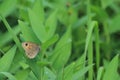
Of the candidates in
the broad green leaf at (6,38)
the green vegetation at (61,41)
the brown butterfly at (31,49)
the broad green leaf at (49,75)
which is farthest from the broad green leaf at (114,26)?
the brown butterfly at (31,49)

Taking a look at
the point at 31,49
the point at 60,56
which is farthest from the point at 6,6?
the point at 31,49

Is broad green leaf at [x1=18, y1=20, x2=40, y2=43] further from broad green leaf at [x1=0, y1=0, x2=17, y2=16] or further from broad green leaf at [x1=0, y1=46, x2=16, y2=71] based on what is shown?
broad green leaf at [x1=0, y1=0, x2=17, y2=16]

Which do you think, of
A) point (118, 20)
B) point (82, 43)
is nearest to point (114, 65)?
point (82, 43)

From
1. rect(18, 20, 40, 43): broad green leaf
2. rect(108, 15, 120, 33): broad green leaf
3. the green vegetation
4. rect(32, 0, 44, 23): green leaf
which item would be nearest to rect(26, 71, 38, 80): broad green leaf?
the green vegetation

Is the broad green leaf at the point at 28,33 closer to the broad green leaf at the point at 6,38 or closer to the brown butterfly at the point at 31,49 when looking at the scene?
the brown butterfly at the point at 31,49

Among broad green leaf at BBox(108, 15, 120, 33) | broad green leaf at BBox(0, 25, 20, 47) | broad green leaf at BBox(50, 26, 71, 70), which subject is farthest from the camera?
broad green leaf at BBox(108, 15, 120, 33)

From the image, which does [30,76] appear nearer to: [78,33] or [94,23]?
[94,23]

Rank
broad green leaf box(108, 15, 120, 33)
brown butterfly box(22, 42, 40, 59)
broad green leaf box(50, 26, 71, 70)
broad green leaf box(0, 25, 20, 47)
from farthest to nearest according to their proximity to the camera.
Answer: broad green leaf box(108, 15, 120, 33) → broad green leaf box(0, 25, 20, 47) → broad green leaf box(50, 26, 71, 70) → brown butterfly box(22, 42, 40, 59)
